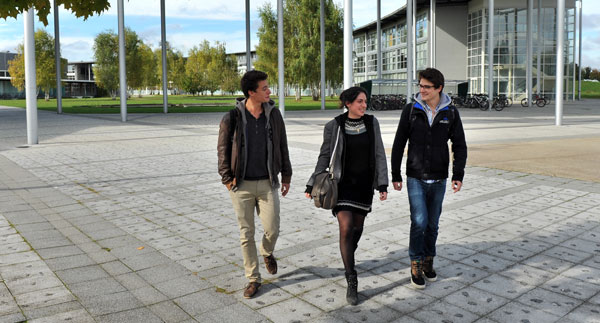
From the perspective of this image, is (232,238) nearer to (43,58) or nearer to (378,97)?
(378,97)

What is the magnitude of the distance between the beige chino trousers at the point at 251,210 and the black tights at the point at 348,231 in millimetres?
547

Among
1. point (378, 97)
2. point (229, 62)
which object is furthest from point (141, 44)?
point (378, 97)

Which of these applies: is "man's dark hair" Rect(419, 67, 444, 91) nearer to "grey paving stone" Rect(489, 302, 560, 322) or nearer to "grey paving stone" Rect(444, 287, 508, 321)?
"grey paving stone" Rect(444, 287, 508, 321)

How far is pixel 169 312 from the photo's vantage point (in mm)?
3777

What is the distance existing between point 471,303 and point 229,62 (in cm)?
8771

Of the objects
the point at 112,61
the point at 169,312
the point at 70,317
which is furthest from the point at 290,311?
the point at 112,61

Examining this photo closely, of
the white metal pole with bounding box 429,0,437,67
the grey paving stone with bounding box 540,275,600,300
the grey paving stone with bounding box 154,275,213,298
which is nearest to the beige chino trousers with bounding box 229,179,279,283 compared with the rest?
the grey paving stone with bounding box 154,275,213,298

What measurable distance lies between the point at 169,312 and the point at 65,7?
2.24 meters

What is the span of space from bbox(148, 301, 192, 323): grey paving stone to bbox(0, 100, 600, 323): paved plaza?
1cm

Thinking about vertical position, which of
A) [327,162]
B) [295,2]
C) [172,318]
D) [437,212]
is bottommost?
[172,318]

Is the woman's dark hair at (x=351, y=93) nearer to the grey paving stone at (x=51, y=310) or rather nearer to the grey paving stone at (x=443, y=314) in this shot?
the grey paving stone at (x=443, y=314)

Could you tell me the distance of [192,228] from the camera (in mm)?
6098

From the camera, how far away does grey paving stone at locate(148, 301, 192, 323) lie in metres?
3.66

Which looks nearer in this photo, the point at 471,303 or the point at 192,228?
the point at 471,303
